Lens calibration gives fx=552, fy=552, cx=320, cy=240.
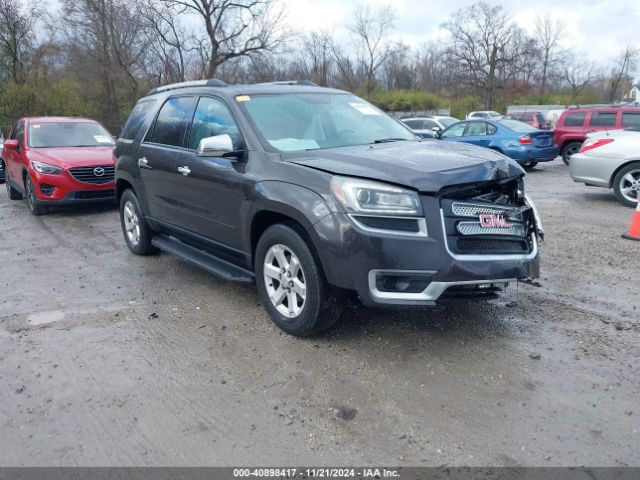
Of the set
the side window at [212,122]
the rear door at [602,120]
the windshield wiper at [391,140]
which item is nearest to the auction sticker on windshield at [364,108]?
the windshield wiper at [391,140]

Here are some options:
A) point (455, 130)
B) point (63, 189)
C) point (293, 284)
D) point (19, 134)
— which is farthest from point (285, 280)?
point (455, 130)

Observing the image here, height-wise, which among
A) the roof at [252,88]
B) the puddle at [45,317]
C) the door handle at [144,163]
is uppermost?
the roof at [252,88]

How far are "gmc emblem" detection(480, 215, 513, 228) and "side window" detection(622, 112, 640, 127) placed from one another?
13.8m

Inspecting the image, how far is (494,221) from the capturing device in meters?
3.72

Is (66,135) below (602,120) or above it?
above

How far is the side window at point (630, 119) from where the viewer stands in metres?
15.2

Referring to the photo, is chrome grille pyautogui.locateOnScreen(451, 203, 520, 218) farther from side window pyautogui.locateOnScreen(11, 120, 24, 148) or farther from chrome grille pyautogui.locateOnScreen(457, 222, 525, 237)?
side window pyautogui.locateOnScreen(11, 120, 24, 148)

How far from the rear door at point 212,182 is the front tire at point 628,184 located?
23.5 ft

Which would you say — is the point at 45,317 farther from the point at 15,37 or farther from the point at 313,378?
the point at 15,37

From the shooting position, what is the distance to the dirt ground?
283 centimetres

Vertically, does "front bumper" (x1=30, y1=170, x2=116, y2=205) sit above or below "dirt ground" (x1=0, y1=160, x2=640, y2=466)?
above

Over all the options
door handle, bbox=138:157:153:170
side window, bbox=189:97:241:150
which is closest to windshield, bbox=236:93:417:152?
side window, bbox=189:97:241:150

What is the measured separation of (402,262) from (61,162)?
7.65 meters

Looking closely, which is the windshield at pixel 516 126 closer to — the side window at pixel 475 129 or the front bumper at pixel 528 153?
the side window at pixel 475 129
